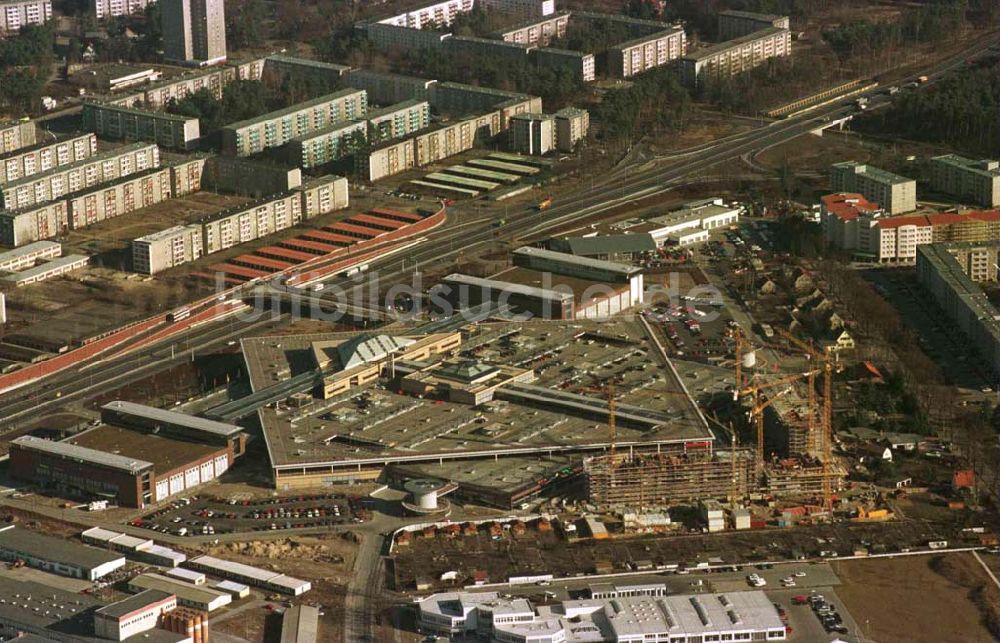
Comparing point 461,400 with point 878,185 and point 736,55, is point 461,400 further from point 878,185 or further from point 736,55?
point 736,55

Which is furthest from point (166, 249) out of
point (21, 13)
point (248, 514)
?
point (21, 13)

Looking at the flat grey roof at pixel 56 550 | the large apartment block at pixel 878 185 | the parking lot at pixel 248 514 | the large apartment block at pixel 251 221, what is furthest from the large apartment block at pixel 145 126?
the flat grey roof at pixel 56 550

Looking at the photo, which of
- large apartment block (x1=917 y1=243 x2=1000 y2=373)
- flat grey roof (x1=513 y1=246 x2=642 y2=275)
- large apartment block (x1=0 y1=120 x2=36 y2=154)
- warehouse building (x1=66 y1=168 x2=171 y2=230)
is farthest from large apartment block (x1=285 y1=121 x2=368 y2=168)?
large apartment block (x1=917 y1=243 x2=1000 y2=373)

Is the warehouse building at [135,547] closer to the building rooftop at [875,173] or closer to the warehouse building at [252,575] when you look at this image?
the warehouse building at [252,575]

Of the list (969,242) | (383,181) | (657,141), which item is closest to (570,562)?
(969,242)

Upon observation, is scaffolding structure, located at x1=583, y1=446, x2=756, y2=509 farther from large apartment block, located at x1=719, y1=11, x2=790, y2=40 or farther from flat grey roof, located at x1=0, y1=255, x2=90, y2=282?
large apartment block, located at x1=719, y1=11, x2=790, y2=40
